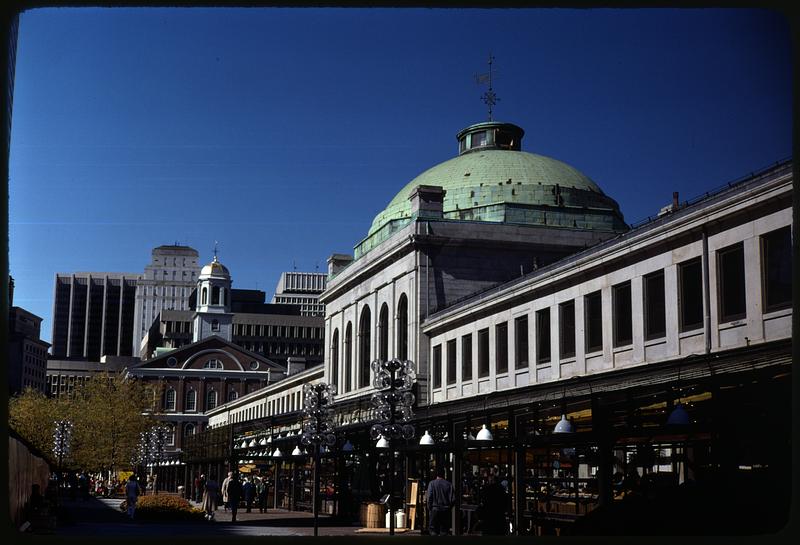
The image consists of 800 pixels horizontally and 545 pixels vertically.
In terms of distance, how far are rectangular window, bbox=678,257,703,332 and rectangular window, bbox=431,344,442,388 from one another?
76.5 feet

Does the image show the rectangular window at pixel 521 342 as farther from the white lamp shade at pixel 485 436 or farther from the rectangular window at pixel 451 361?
the white lamp shade at pixel 485 436

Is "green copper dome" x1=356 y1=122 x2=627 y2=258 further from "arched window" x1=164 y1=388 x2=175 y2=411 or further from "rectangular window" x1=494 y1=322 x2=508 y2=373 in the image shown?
"arched window" x1=164 y1=388 x2=175 y2=411

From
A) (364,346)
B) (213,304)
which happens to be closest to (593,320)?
(364,346)

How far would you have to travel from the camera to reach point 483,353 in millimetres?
50938

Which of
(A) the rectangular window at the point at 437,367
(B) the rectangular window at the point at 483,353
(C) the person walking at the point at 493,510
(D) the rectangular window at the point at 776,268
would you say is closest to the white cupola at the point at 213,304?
(A) the rectangular window at the point at 437,367

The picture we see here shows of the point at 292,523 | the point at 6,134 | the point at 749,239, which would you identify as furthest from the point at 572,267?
the point at 6,134

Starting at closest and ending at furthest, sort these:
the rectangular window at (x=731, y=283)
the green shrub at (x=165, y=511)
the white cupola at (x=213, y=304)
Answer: the rectangular window at (x=731, y=283), the green shrub at (x=165, y=511), the white cupola at (x=213, y=304)

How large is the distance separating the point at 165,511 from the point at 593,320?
17382 millimetres

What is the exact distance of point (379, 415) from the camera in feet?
97.0

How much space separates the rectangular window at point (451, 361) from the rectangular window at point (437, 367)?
4.29 feet

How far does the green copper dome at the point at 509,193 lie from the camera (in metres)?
62.0

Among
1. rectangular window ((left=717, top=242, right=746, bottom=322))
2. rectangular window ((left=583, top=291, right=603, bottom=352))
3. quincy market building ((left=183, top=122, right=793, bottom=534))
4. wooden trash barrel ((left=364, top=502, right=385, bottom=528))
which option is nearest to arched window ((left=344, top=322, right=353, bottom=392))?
quincy market building ((left=183, top=122, right=793, bottom=534))

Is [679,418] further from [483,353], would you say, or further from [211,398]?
[211,398]

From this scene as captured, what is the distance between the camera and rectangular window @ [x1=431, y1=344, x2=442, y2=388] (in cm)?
5672
